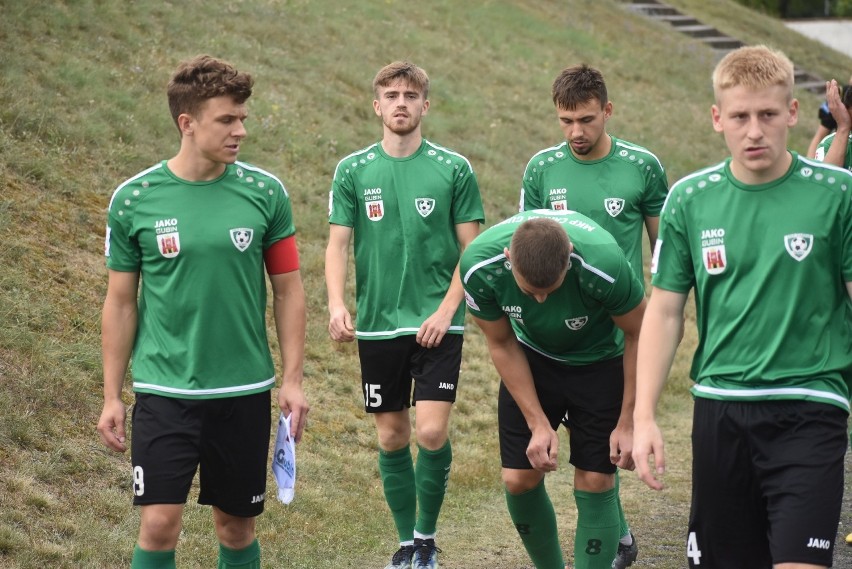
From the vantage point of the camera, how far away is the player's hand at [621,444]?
18.5ft

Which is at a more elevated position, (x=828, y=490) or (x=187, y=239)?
(x=187, y=239)

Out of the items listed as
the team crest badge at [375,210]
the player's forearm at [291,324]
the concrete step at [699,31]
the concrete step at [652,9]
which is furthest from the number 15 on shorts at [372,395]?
the concrete step at [652,9]

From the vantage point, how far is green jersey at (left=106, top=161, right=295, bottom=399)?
498 centimetres

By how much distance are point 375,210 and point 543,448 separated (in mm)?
2001

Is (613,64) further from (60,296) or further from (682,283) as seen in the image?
(682,283)

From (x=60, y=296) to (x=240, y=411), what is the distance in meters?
4.56

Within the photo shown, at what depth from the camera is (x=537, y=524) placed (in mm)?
6137

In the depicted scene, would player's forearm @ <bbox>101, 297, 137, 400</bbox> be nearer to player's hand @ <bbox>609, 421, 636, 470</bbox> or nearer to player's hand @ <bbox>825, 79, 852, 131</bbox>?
player's hand @ <bbox>609, 421, 636, 470</bbox>

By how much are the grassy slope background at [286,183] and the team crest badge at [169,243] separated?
85.2 inches

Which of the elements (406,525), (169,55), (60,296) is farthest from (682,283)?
(169,55)

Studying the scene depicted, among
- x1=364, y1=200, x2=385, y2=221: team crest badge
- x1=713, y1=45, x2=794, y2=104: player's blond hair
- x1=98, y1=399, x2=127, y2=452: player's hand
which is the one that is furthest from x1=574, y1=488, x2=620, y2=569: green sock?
x1=713, y1=45, x2=794, y2=104: player's blond hair

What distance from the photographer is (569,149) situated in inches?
269

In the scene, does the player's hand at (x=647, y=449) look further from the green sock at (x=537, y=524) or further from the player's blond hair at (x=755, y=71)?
the green sock at (x=537, y=524)

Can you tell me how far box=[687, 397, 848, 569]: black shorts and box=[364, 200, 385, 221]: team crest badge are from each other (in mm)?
2953
